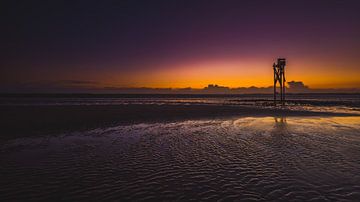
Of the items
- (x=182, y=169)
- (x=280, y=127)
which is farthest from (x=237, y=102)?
(x=182, y=169)

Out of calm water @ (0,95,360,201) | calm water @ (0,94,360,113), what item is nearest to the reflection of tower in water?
calm water @ (0,95,360,201)

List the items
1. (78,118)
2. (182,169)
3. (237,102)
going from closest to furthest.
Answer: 1. (182,169)
2. (78,118)
3. (237,102)

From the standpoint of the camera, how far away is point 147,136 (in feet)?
48.9

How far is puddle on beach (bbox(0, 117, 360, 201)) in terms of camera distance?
19.9 ft

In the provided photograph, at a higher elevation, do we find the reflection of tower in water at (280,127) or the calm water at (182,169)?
the calm water at (182,169)

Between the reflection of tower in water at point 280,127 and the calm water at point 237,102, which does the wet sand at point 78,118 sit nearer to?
the reflection of tower in water at point 280,127

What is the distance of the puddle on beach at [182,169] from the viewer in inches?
238

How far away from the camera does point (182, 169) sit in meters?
8.16

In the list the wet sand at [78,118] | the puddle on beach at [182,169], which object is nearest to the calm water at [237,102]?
the wet sand at [78,118]

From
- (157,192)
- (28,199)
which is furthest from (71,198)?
(157,192)

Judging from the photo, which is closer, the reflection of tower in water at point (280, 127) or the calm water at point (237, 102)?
the reflection of tower in water at point (280, 127)

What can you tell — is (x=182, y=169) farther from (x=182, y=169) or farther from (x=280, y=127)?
(x=280, y=127)

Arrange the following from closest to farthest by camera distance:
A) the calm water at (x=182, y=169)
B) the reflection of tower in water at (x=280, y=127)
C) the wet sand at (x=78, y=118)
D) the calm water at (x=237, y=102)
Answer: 1. the calm water at (x=182, y=169)
2. the reflection of tower in water at (x=280, y=127)
3. the wet sand at (x=78, y=118)
4. the calm water at (x=237, y=102)

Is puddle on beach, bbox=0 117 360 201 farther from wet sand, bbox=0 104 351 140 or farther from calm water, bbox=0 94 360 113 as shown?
calm water, bbox=0 94 360 113
